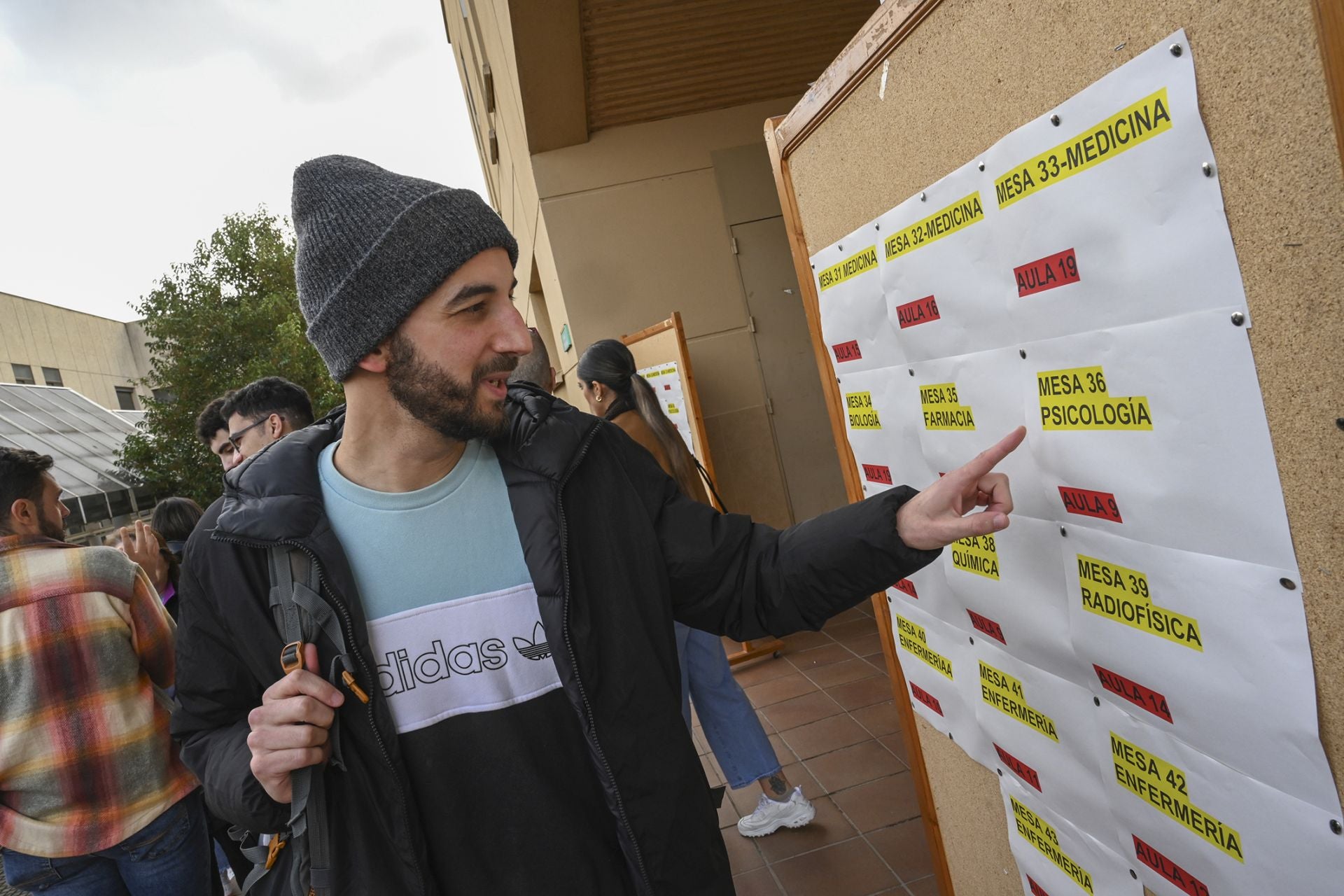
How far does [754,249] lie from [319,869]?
621cm

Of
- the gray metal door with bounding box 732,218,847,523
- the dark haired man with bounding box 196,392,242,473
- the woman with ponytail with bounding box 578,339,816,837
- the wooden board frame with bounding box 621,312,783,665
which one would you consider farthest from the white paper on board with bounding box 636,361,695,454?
the dark haired man with bounding box 196,392,242,473

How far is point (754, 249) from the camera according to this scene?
7008 millimetres

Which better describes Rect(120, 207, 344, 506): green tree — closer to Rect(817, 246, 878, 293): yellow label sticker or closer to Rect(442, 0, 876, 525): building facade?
Rect(442, 0, 876, 525): building facade

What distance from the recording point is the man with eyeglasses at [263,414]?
10.9 feet

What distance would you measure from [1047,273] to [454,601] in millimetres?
1156

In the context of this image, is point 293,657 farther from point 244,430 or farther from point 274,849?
point 244,430

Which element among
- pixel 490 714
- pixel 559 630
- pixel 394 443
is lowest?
pixel 490 714

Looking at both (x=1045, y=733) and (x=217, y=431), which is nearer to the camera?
(x=1045, y=733)

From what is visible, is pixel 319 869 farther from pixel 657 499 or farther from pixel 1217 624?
pixel 1217 624

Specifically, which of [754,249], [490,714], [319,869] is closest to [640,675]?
[490,714]

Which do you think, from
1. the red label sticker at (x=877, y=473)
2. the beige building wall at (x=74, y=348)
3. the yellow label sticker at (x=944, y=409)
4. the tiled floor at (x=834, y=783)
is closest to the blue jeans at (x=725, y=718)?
the tiled floor at (x=834, y=783)

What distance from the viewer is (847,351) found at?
76.7 inches

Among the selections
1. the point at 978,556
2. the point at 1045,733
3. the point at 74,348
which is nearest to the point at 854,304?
the point at 978,556

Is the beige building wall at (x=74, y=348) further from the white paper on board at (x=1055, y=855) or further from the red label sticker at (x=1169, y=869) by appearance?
the red label sticker at (x=1169, y=869)
